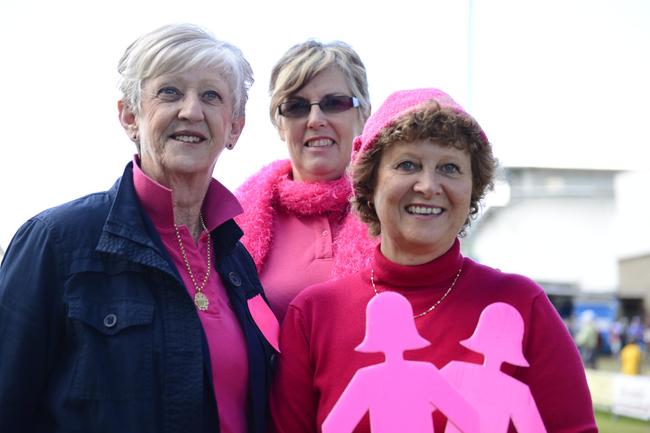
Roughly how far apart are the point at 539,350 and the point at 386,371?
0.45 m

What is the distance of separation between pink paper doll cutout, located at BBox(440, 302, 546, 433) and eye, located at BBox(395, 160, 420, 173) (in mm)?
456

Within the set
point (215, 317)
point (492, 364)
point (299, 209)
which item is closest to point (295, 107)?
point (299, 209)

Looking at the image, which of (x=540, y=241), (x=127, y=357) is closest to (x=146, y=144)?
(x=127, y=357)

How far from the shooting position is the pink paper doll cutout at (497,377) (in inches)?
76.5

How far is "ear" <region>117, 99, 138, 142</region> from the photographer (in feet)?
7.73

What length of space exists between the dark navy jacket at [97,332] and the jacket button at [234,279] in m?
0.31

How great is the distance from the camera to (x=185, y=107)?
225cm

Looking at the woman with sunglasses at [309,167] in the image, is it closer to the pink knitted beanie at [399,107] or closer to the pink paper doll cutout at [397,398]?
the pink knitted beanie at [399,107]

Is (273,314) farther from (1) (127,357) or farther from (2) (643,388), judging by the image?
(2) (643,388)

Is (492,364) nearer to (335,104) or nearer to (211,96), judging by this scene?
(211,96)

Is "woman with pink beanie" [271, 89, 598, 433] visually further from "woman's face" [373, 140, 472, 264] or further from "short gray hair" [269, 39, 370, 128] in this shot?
"short gray hair" [269, 39, 370, 128]

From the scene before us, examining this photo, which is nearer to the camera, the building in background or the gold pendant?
the gold pendant

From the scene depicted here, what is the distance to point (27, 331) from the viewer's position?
1.94 metres

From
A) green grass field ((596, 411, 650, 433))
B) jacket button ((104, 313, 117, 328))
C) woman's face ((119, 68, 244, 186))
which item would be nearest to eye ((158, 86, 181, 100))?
woman's face ((119, 68, 244, 186))
